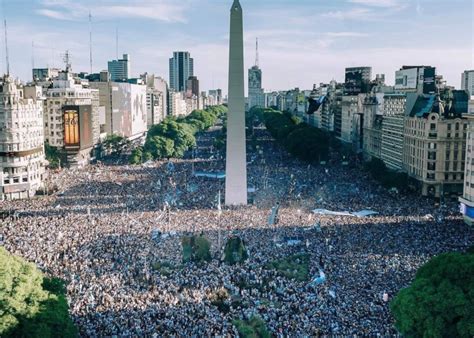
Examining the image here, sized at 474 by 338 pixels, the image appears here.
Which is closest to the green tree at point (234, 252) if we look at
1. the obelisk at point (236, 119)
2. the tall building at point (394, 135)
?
the obelisk at point (236, 119)

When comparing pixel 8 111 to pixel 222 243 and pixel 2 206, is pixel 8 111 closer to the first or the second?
pixel 2 206

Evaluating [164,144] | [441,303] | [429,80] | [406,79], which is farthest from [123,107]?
[441,303]

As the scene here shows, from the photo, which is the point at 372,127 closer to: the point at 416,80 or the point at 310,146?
the point at 310,146

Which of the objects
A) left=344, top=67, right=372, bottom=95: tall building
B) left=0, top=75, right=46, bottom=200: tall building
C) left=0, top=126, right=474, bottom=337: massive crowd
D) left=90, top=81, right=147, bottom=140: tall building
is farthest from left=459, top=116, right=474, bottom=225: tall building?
left=90, top=81, right=147, bottom=140: tall building

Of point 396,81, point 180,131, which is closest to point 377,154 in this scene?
point 396,81

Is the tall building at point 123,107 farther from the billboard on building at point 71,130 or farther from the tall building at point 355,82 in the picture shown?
the tall building at point 355,82
